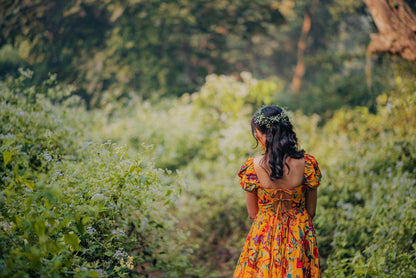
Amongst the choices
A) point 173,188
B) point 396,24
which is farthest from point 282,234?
point 396,24

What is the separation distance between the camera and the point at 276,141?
2.45 m

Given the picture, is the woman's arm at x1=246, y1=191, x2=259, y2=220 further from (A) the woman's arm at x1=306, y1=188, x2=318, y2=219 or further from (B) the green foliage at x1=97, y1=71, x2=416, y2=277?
(B) the green foliage at x1=97, y1=71, x2=416, y2=277

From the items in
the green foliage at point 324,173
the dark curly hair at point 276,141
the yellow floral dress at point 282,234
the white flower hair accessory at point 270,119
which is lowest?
the green foliage at point 324,173

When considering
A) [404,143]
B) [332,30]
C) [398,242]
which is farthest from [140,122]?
[332,30]

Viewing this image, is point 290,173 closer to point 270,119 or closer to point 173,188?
point 270,119

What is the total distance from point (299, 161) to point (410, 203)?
1.84 m

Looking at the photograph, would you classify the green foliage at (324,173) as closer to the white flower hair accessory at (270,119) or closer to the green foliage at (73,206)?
the green foliage at (73,206)

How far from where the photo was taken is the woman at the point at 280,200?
243 centimetres

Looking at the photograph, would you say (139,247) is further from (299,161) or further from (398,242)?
(398,242)

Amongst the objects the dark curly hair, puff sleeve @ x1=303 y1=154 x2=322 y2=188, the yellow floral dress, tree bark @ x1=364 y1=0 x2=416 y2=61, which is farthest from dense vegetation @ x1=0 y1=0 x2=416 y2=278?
puff sleeve @ x1=303 y1=154 x2=322 y2=188

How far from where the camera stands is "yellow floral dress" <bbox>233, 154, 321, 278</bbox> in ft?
8.00

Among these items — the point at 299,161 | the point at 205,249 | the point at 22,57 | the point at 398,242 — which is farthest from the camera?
the point at 22,57

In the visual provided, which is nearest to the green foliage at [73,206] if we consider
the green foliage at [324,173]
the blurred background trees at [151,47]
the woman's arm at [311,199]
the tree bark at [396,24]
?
Result: the green foliage at [324,173]

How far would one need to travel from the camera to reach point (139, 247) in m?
3.35
